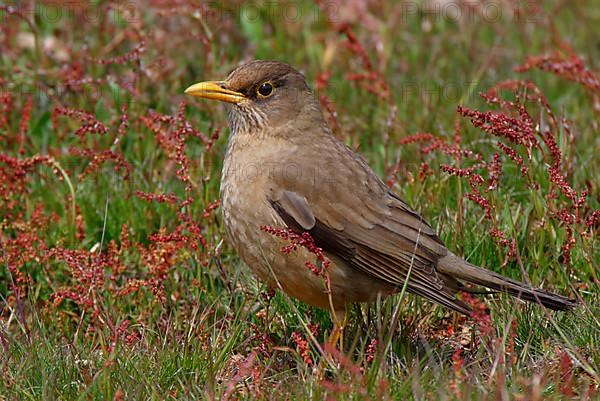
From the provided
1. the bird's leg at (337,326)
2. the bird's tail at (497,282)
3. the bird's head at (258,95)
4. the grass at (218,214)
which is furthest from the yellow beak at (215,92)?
the bird's tail at (497,282)

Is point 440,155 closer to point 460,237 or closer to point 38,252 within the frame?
point 460,237

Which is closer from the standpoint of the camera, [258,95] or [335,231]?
[335,231]

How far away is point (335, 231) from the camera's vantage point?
519 centimetres

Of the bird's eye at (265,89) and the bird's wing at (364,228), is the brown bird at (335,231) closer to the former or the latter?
the bird's wing at (364,228)

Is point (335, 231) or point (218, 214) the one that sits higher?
point (335, 231)

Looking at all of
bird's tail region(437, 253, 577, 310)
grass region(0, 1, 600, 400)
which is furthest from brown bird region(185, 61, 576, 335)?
grass region(0, 1, 600, 400)

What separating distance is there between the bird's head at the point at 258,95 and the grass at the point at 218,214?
11.0 inches

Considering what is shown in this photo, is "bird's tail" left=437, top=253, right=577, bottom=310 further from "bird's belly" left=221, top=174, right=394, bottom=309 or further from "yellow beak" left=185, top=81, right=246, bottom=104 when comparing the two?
"yellow beak" left=185, top=81, right=246, bottom=104

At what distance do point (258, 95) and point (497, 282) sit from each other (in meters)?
1.62

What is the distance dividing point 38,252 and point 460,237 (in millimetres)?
2227

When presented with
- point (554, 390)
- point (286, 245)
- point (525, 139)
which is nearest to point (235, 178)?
point (286, 245)

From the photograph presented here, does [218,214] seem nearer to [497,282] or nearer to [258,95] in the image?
[258,95]

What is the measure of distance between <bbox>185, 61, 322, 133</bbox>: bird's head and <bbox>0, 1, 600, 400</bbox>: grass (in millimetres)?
279

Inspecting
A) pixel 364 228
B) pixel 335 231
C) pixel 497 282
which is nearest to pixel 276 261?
pixel 335 231
